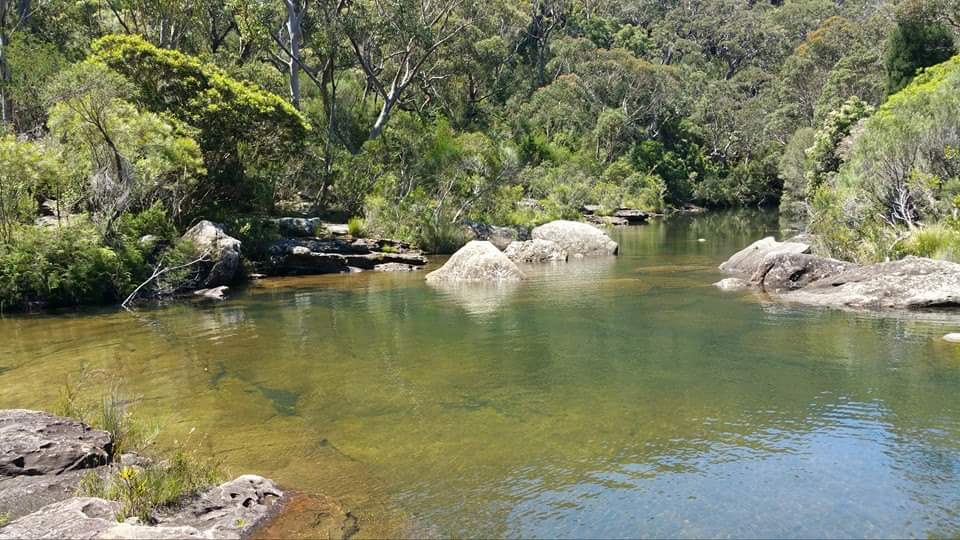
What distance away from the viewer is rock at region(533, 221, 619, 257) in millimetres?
34469

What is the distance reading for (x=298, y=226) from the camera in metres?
31.7

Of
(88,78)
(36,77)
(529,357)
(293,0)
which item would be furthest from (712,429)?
(293,0)

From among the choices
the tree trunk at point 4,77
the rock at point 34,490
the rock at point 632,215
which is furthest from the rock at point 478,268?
the rock at point 632,215

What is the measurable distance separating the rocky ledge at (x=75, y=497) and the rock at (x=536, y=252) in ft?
82.9

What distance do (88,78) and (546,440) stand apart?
18.9 meters

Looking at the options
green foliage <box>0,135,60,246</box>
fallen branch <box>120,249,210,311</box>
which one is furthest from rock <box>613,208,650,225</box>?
green foliage <box>0,135,60,246</box>

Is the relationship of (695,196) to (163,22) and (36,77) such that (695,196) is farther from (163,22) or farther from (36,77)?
(36,77)

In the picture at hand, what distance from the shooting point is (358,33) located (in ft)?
130

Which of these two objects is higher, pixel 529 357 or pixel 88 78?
pixel 88 78

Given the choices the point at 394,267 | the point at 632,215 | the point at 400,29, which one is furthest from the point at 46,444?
the point at 632,215

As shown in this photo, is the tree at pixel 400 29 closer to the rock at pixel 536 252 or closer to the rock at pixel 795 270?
the rock at pixel 536 252

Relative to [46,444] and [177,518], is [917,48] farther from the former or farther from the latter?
[46,444]

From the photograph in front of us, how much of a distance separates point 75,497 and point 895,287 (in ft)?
61.1

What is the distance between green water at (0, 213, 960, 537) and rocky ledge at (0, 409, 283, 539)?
949 millimetres
